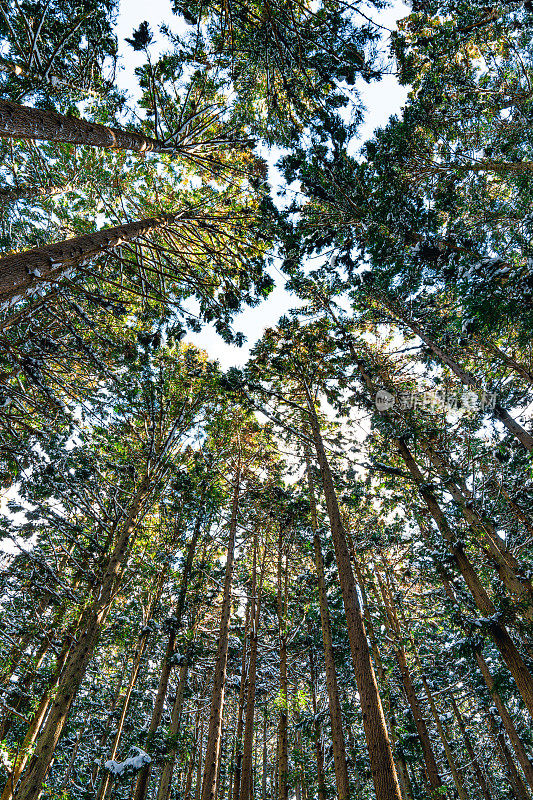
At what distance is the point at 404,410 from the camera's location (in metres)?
10.3

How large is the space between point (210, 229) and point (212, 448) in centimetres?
797

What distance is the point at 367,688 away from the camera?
5.51 meters

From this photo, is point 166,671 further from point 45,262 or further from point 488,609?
point 45,262

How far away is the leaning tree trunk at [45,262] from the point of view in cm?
388

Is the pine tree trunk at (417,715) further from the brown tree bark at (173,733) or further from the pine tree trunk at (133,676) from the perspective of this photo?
the pine tree trunk at (133,676)

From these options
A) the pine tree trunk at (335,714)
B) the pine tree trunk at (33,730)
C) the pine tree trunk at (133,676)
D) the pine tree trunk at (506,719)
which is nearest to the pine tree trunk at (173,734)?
the pine tree trunk at (133,676)

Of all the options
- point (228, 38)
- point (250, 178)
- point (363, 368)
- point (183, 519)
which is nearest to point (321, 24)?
point (228, 38)

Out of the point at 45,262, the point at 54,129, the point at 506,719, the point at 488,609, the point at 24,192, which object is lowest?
the point at 488,609

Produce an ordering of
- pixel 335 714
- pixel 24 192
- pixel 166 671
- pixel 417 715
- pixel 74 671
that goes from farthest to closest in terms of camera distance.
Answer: pixel 417 715 → pixel 166 671 → pixel 335 714 → pixel 24 192 → pixel 74 671

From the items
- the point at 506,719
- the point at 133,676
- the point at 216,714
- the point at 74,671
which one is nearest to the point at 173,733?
the point at 133,676

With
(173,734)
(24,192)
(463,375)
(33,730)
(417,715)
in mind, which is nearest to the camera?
(24,192)

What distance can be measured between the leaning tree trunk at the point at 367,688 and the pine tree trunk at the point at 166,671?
20.5 feet

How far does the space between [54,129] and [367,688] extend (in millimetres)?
9303

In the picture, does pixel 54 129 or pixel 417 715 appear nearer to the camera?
pixel 54 129
